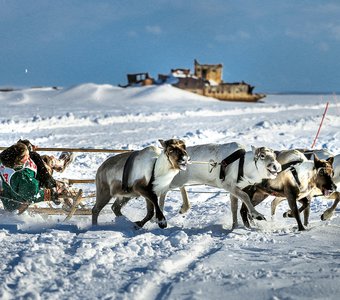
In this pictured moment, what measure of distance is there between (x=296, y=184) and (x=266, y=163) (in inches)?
24.1

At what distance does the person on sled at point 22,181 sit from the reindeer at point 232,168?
1521mm

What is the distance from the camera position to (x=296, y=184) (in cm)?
682

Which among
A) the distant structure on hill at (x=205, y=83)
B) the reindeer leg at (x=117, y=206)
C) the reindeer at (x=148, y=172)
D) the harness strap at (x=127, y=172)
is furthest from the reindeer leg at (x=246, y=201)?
the distant structure on hill at (x=205, y=83)

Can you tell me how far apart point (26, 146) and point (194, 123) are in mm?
17296

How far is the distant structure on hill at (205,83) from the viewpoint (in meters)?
48.2

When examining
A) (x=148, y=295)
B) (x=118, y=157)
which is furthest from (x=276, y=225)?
(x=148, y=295)

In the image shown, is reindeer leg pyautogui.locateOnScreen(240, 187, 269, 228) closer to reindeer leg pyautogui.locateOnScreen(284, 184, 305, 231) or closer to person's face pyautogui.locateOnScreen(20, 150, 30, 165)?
reindeer leg pyautogui.locateOnScreen(284, 184, 305, 231)

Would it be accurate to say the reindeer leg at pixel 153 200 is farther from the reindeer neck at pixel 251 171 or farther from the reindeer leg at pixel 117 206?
the reindeer neck at pixel 251 171

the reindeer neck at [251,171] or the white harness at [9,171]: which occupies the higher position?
the white harness at [9,171]

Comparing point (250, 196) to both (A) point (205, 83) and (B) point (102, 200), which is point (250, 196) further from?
(A) point (205, 83)

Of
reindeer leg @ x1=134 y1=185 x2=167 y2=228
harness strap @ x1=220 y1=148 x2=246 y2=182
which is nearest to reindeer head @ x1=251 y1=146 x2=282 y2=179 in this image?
harness strap @ x1=220 y1=148 x2=246 y2=182

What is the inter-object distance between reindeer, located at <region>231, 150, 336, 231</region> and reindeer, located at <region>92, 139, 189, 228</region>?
1145mm

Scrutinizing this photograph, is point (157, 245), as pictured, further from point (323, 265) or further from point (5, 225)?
point (5, 225)

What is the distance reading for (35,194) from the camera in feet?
22.6
